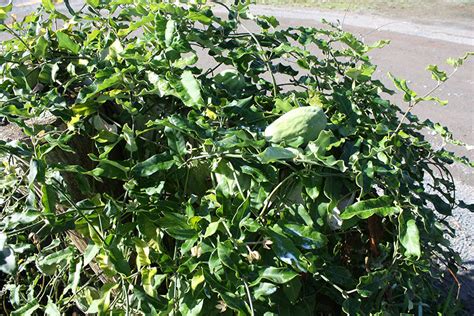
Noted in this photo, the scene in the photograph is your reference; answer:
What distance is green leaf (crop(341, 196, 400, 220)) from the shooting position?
1494mm

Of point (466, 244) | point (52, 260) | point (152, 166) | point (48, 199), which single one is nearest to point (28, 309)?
point (52, 260)

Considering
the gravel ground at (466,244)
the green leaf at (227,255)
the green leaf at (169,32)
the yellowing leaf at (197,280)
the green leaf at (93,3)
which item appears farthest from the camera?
the gravel ground at (466,244)

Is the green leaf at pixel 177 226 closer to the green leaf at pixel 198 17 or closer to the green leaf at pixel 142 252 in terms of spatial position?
the green leaf at pixel 142 252

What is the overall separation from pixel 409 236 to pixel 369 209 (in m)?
0.11

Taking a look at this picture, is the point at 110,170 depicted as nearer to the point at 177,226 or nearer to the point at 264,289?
the point at 177,226

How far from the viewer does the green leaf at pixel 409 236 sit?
149 cm

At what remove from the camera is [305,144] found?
5.41 feet

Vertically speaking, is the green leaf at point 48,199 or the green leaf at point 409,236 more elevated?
the green leaf at point 48,199

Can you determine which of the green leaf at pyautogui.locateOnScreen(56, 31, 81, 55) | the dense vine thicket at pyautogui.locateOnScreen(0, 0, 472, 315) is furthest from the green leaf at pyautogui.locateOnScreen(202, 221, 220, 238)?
the green leaf at pyautogui.locateOnScreen(56, 31, 81, 55)

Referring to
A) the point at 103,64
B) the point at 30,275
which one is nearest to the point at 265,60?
the point at 103,64

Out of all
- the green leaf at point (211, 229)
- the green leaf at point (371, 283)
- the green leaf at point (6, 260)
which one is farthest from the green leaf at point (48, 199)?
the green leaf at point (371, 283)

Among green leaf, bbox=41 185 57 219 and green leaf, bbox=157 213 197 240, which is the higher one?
green leaf, bbox=41 185 57 219

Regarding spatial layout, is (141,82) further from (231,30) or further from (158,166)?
(231,30)

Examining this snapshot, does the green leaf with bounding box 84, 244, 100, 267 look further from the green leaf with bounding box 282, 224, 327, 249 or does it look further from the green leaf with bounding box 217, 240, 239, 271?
the green leaf with bounding box 282, 224, 327, 249
